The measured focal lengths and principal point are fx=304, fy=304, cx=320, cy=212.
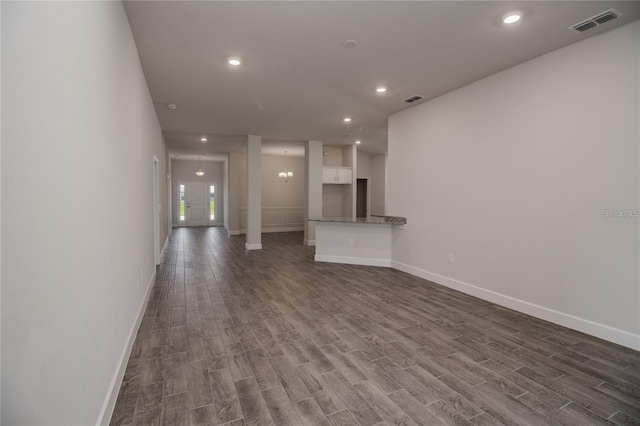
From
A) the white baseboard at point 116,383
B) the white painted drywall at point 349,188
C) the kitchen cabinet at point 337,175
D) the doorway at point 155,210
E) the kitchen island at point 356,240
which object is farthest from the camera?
the white painted drywall at point 349,188

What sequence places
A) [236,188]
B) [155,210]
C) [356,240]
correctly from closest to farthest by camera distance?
[155,210] < [356,240] < [236,188]

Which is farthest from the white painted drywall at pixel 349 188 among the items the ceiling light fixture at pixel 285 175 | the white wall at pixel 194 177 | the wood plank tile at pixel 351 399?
the wood plank tile at pixel 351 399

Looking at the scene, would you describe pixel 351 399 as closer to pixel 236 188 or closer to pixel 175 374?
pixel 175 374

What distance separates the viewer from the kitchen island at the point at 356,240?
5.86 m

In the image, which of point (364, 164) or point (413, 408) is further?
point (364, 164)

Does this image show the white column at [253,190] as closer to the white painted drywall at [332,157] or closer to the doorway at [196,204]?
the white painted drywall at [332,157]

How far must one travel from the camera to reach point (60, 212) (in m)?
1.20

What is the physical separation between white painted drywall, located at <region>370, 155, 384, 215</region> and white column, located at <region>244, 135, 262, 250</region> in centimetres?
491

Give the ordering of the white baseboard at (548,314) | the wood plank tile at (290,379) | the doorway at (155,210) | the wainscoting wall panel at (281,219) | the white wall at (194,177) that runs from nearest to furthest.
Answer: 1. the wood plank tile at (290,379)
2. the white baseboard at (548,314)
3. the doorway at (155,210)
4. the wainscoting wall panel at (281,219)
5. the white wall at (194,177)

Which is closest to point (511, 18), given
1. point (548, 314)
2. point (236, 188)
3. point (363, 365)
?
point (548, 314)

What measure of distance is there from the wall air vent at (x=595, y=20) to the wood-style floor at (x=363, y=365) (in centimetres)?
291

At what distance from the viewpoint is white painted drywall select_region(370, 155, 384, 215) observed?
11.0 m

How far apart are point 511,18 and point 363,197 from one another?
875 centimetres

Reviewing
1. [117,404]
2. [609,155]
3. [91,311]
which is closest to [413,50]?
[609,155]
